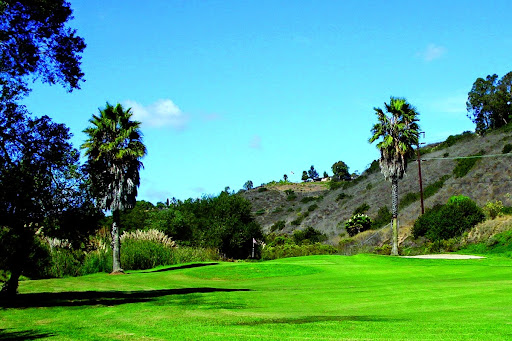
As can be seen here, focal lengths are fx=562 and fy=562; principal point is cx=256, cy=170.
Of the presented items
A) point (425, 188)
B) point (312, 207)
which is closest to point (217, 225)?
point (425, 188)

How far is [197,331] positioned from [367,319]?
3.94 m

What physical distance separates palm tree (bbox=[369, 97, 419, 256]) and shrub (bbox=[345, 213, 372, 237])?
25223 millimetres

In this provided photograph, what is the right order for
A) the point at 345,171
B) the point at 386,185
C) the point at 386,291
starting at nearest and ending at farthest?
the point at 386,291, the point at 386,185, the point at 345,171

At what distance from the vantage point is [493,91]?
115812 mm

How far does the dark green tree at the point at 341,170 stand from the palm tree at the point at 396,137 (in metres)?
118

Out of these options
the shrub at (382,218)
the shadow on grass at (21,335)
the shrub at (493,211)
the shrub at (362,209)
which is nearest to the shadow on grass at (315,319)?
the shadow on grass at (21,335)

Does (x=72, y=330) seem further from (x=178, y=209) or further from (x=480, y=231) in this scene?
(x=178, y=209)

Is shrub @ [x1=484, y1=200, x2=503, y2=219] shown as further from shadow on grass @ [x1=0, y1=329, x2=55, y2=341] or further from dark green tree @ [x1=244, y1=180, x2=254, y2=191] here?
dark green tree @ [x1=244, y1=180, x2=254, y2=191]

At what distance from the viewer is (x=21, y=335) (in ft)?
36.6

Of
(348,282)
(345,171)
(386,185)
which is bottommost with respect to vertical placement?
(348,282)

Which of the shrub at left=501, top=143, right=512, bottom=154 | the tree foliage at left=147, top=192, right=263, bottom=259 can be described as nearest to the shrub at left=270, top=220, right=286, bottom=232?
the tree foliage at left=147, top=192, right=263, bottom=259

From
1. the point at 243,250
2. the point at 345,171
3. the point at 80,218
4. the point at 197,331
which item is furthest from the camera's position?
the point at 345,171

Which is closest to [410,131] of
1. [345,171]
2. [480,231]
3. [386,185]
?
[480,231]

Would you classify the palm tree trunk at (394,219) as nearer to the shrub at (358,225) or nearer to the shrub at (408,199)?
the shrub at (358,225)
